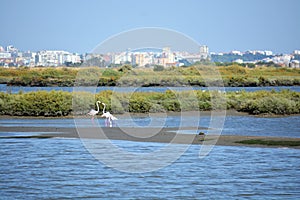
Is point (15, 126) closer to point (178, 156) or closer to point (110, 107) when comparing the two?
point (110, 107)

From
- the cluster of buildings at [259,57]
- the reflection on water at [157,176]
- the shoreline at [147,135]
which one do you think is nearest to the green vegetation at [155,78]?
the shoreline at [147,135]

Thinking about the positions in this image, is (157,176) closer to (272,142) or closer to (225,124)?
(272,142)

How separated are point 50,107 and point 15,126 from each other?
4028mm

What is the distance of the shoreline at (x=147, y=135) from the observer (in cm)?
2219

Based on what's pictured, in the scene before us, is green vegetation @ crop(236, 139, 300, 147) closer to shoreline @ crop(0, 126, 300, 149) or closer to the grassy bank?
shoreline @ crop(0, 126, 300, 149)

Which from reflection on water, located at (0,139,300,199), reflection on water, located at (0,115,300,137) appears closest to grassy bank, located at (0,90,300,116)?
reflection on water, located at (0,115,300,137)

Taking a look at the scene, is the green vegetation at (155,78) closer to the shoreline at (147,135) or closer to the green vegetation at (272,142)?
the shoreline at (147,135)

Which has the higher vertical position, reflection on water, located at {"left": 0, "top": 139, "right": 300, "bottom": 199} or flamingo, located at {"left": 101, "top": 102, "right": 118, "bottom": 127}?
flamingo, located at {"left": 101, "top": 102, "right": 118, "bottom": 127}

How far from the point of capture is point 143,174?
17.2m

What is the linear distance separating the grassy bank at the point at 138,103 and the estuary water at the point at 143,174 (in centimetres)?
764

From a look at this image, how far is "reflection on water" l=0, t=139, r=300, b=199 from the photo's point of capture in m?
14.7

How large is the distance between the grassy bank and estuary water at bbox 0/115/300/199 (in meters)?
7.64

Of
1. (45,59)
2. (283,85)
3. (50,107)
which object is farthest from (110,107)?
(45,59)

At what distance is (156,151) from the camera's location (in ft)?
67.9
